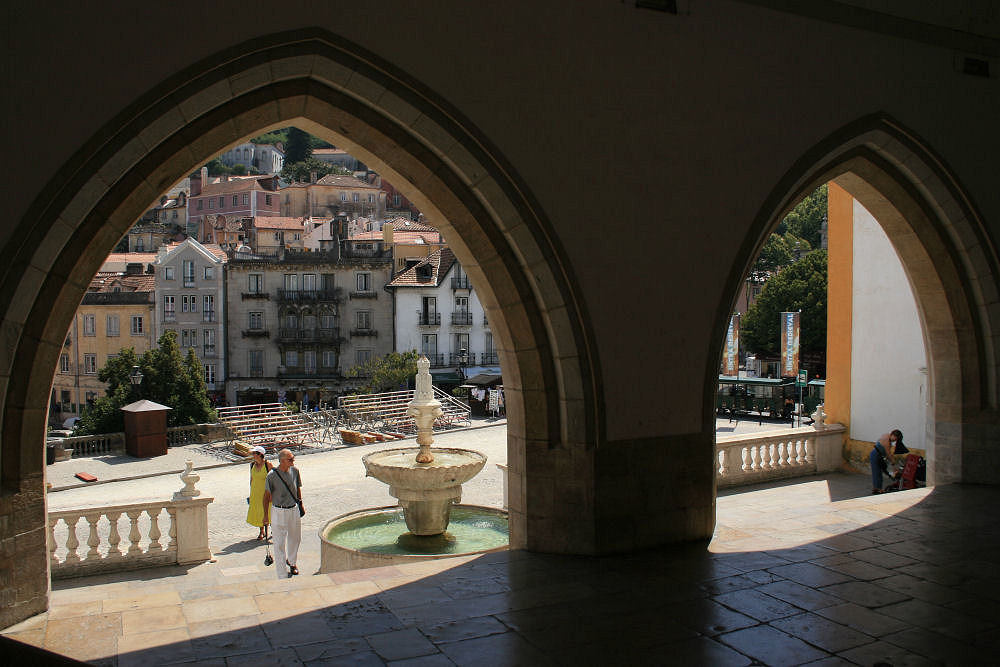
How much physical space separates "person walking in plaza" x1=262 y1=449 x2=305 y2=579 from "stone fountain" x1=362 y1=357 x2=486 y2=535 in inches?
27.9

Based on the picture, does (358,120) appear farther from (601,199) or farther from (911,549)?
(911,549)

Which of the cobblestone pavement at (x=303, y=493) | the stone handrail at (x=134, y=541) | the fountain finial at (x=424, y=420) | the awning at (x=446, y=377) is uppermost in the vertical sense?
the fountain finial at (x=424, y=420)

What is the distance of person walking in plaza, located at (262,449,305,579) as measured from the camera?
22.0ft

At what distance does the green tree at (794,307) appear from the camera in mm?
33000

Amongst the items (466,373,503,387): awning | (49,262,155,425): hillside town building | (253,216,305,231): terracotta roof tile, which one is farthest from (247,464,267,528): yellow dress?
(253,216,305,231): terracotta roof tile

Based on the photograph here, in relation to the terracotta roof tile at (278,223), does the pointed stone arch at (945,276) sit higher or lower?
lower

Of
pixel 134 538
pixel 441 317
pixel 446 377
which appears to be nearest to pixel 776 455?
pixel 134 538

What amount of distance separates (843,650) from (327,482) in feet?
33.0

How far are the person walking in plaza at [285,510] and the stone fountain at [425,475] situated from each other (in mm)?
710

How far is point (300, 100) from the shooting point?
4.57m

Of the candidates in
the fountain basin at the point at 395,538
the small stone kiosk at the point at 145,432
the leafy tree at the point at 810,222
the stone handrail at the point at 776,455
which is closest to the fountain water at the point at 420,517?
the fountain basin at the point at 395,538

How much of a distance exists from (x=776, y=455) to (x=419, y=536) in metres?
4.21

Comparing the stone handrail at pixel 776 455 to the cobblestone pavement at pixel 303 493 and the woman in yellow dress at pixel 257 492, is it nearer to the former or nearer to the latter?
the cobblestone pavement at pixel 303 493

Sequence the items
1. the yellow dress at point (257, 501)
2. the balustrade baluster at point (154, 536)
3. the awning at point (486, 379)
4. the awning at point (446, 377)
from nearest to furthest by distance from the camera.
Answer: the balustrade baluster at point (154, 536) < the yellow dress at point (257, 501) < the awning at point (486, 379) < the awning at point (446, 377)
